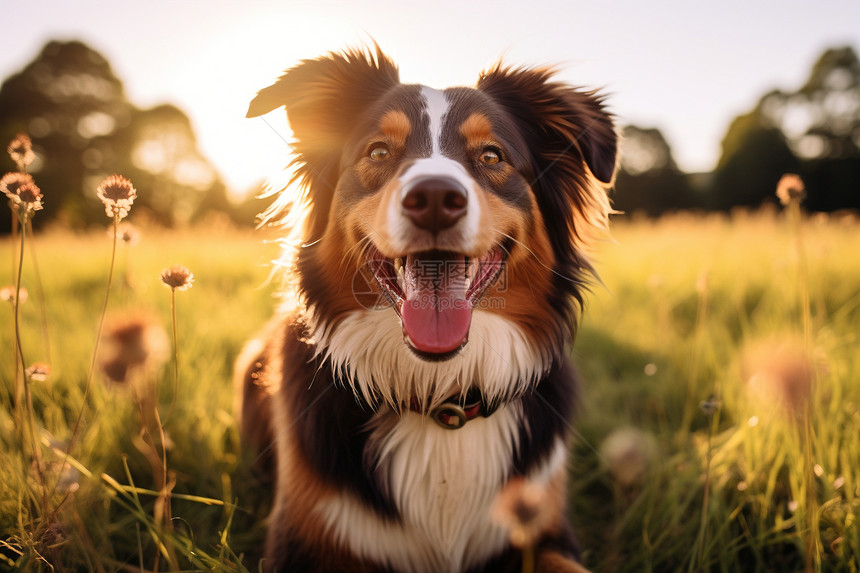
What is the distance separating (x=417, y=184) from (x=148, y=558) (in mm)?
1933

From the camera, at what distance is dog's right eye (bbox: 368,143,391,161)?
242 centimetres

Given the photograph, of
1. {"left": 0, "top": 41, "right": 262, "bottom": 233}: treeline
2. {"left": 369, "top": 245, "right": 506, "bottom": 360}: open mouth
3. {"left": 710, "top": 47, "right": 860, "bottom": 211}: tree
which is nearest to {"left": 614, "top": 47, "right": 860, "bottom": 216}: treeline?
{"left": 710, "top": 47, "right": 860, "bottom": 211}: tree

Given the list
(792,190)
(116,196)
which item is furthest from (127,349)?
(792,190)

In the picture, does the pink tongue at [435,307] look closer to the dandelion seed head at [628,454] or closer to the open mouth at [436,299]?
the open mouth at [436,299]

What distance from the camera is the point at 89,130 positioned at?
816 inches

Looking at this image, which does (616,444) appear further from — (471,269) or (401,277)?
(401,277)

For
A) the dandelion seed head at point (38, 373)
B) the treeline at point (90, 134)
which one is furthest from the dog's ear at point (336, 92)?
the treeline at point (90, 134)

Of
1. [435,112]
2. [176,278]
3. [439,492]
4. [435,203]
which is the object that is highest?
[435,112]

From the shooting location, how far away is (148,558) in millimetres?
2250

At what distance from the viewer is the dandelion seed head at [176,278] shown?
1461 mm

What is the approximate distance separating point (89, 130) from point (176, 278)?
2378cm

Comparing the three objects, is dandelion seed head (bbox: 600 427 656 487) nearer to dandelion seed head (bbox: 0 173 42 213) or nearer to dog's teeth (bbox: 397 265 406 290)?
dog's teeth (bbox: 397 265 406 290)

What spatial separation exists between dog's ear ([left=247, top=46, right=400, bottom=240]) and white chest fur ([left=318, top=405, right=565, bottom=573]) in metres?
1.11

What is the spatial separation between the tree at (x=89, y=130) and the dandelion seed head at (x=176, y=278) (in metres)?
17.7
